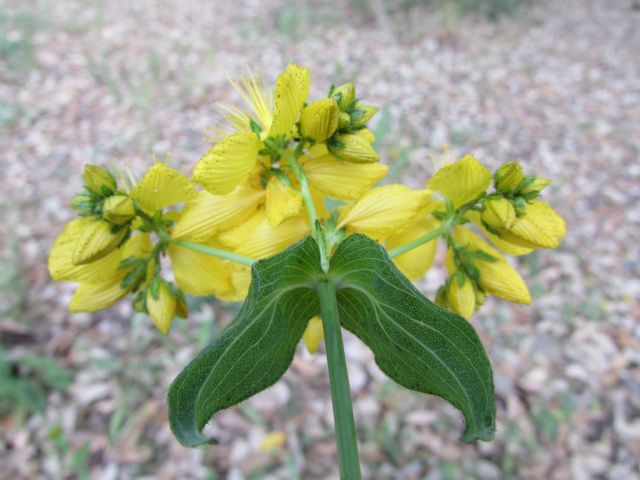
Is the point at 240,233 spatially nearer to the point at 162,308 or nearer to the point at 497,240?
the point at 162,308

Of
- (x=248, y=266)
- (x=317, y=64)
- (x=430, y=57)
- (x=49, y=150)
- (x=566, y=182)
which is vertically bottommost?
(x=566, y=182)

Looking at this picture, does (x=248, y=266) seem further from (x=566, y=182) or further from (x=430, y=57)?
(x=430, y=57)

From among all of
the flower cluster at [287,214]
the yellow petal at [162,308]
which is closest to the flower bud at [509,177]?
the flower cluster at [287,214]

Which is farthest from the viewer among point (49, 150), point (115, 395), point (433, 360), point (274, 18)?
point (274, 18)

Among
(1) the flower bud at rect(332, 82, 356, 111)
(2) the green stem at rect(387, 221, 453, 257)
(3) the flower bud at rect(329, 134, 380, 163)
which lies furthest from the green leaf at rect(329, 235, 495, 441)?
(1) the flower bud at rect(332, 82, 356, 111)

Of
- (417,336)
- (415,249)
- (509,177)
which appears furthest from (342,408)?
(509,177)

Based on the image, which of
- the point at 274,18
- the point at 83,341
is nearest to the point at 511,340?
the point at 83,341

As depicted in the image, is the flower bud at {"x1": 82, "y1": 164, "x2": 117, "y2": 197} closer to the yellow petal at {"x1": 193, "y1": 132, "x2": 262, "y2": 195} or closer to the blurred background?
the yellow petal at {"x1": 193, "y1": 132, "x2": 262, "y2": 195}
